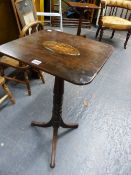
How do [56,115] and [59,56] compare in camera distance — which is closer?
[59,56]

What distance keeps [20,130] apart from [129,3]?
286cm

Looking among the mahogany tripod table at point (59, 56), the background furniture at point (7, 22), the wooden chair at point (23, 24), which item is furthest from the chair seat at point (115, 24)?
the mahogany tripod table at point (59, 56)

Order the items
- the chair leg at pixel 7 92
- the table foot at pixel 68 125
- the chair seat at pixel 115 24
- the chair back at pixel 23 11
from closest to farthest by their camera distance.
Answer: the table foot at pixel 68 125 < the chair leg at pixel 7 92 < the chair back at pixel 23 11 < the chair seat at pixel 115 24

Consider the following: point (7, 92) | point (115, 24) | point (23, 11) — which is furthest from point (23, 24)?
point (115, 24)

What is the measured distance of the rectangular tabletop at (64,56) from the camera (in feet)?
3.16

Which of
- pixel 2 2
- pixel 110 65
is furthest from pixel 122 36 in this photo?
pixel 2 2

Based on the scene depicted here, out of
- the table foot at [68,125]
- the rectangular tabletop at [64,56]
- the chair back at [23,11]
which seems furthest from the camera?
the chair back at [23,11]

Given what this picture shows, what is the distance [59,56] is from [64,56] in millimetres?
32

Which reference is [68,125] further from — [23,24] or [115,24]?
[115,24]

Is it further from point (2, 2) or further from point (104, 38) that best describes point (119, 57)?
point (2, 2)

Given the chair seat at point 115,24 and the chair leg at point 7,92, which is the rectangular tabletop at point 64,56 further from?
the chair seat at point 115,24

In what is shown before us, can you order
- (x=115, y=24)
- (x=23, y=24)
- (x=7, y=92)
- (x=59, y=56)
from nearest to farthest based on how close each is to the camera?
1. (x=59, y=56)
2. (x=7, y=92)
3. (x=23, y=24)
4. (x=115, y=24)

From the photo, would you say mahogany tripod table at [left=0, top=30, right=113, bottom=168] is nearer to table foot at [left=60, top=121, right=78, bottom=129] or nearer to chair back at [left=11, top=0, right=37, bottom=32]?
table foot at [left=60, top=121, right=78, bottom=129]

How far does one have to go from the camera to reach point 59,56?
43.6 inches
